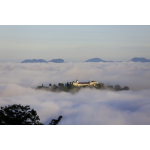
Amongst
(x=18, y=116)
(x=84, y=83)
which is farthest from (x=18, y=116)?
(x=84, y=83)

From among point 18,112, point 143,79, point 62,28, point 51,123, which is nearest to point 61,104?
point 51,123

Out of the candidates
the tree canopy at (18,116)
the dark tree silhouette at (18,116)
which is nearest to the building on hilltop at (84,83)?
the tree canopy at (18,116)

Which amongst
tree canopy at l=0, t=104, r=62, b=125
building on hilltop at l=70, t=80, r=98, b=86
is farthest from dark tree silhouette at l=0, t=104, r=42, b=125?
building on hilltop at l=70, t=80, r=98, b=86

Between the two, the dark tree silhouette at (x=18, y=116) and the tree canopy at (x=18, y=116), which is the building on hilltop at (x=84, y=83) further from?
the dark tree silhouette at (x=18, y=116)

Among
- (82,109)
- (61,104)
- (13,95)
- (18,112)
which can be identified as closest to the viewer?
(18,112)

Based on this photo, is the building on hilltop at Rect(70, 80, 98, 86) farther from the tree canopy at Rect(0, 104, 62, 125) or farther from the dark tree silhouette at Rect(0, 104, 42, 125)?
the dark tree silhouette at Rect(0, 104, 42, 125)

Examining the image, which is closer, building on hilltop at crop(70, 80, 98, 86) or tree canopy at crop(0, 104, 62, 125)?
tree canopy at crop(0, 104, 62, 125)

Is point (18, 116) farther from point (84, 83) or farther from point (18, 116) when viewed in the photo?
point (84, 83)

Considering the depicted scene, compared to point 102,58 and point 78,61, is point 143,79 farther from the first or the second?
point 78,61
